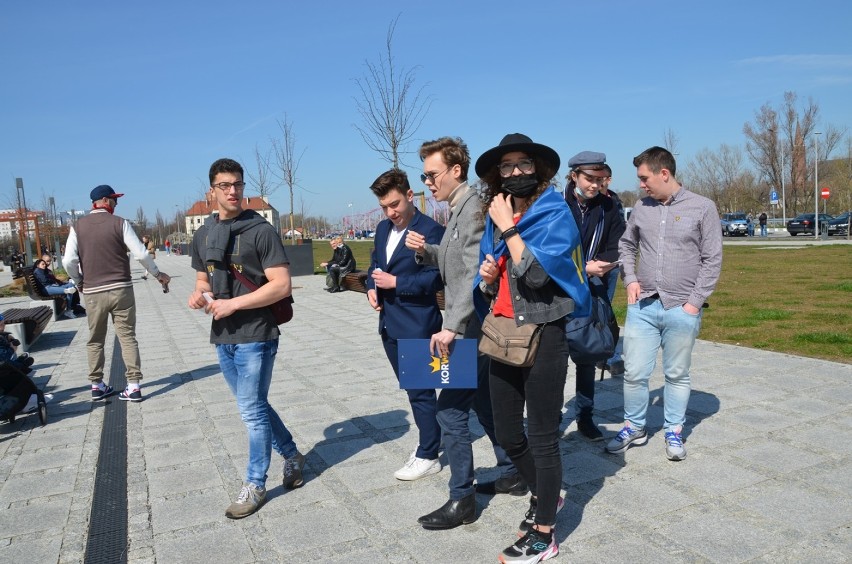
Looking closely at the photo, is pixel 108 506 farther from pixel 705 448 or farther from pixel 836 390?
pixel 836 390

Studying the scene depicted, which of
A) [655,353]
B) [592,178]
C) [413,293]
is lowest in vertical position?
[655,353]

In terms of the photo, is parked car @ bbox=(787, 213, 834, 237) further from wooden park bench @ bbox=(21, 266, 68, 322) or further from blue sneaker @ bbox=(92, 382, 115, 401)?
blue sneaker @ bbox=(92, 382, 115, 401)

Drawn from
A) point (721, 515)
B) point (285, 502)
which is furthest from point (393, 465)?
point (721, 515)

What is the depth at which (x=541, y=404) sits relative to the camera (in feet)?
9.55

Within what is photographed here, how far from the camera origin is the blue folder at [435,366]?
3338mm

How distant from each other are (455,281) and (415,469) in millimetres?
1364

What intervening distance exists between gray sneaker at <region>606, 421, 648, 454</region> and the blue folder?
1527 millimetres

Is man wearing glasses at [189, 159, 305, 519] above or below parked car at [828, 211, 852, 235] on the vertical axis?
above

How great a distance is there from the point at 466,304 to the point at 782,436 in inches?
104

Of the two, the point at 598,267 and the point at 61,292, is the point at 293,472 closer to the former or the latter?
the point at 598,267

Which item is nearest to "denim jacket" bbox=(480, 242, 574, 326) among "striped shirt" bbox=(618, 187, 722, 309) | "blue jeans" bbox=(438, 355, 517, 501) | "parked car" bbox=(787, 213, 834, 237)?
"blue jeans" bbox=(438, 355, 517, 501)

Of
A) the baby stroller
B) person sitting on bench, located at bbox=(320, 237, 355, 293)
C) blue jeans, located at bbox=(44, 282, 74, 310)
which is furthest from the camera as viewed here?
person sitting on bench, located at bbox=(320, 237, 355, 293)

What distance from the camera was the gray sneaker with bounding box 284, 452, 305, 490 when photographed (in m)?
3.97

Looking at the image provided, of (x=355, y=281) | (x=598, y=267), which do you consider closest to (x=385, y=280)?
(x=598, y=267)
